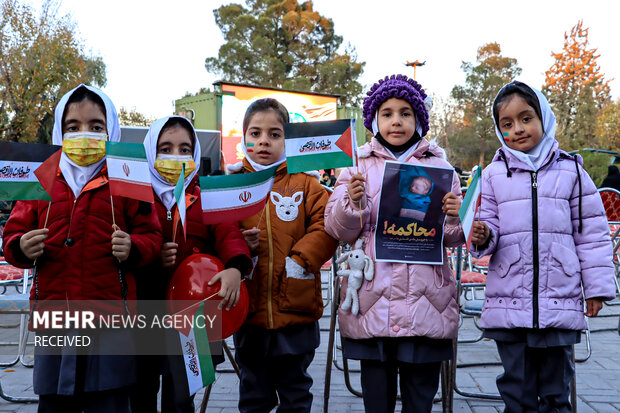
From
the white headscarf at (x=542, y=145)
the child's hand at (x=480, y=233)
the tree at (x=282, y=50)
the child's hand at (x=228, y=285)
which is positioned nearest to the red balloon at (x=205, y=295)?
the child's hand at (x=228, y=285)

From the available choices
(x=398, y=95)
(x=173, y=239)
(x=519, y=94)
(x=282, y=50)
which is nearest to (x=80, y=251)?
(x=173, y=239)

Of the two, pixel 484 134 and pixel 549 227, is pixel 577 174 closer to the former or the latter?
pixel 549 227

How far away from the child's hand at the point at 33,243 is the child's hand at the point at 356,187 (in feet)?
3.84

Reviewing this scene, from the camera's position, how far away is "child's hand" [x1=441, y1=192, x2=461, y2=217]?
2.16 meters

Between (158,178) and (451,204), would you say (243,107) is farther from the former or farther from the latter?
(451,204)

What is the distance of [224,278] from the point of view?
2043 mm

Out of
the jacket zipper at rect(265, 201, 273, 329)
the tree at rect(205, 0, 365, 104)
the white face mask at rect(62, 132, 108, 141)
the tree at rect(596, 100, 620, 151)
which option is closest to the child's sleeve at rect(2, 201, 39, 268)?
the white face mask at rect(62, 132, 108, 141)

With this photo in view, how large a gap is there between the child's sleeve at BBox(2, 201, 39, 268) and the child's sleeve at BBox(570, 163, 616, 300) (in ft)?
7.41

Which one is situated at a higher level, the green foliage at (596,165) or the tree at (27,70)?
the tree at (27,70)

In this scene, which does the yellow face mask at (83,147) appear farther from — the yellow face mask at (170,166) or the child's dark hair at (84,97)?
the yellow face mask at (170,166)

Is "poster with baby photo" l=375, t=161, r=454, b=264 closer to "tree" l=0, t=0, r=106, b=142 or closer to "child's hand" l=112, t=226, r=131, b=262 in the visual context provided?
"child's hand" l=112, t=226, r=131, b=262

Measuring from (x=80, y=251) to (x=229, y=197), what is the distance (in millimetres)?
608

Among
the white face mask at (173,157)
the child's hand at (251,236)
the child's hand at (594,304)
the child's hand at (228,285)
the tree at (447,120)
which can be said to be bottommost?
the child's hand at (594,304)

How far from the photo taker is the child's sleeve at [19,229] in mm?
1876
